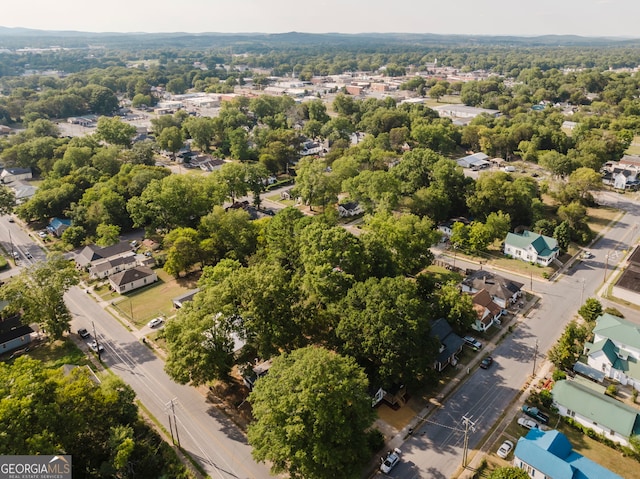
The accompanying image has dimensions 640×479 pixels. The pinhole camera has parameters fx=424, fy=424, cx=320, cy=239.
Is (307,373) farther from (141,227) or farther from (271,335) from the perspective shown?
(141,227)

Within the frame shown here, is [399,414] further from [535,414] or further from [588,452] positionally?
[588,452]

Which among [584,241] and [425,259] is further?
[584,241]

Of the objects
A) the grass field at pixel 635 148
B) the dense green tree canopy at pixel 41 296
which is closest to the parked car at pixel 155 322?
the dense green tree canopy at pixel 41 296

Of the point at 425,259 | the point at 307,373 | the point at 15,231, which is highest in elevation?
the point at 307,373

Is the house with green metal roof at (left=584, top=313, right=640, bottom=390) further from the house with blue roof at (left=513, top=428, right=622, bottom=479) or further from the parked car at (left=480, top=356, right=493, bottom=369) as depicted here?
the house with blue roof at (left=513, top=428, right=622, bottom=479)

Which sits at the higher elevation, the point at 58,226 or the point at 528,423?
the point at 528,423

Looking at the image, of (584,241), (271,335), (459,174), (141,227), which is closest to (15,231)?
(141,227)

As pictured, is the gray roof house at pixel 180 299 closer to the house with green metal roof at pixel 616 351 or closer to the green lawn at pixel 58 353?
the green lawn at pixel 58 353

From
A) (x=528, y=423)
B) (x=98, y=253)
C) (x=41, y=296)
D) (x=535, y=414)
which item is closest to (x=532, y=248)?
(x=535, y=414)
